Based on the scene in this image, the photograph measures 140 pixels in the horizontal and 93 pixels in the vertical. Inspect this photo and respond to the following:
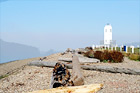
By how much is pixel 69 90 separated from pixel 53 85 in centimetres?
78

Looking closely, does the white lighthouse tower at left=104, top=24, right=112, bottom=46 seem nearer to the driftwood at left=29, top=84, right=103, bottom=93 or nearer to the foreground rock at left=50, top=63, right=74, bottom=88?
the foreground rock at left=50, top=63, right=74, bottom=88

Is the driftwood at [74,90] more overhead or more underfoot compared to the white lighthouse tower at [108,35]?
more underfoot

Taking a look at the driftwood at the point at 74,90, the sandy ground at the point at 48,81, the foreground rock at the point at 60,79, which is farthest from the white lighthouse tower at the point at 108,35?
the driftwood at the point at 74,90

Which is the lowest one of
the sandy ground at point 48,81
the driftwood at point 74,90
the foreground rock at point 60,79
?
the sandy ground at point 48,81

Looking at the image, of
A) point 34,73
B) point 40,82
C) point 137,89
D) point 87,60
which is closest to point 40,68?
point 34,73

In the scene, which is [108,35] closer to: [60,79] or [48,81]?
[48,81]

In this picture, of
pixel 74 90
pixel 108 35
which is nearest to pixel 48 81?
pixel 74 90

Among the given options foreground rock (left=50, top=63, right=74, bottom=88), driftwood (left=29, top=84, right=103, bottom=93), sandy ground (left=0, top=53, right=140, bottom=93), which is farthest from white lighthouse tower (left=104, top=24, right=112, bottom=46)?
driftwood (left=29, top=84, right=103, bottom=93)

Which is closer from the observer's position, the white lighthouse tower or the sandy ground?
the sandy ground

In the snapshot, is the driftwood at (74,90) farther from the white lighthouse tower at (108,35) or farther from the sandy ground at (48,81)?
the white lighthouse tower at (108,35)

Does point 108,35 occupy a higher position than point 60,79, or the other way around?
point 108,35

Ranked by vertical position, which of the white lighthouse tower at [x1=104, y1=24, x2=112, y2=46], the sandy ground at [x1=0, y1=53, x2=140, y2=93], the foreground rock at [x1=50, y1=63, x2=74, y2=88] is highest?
the white lighthouse tower at [x1=104, y1=24, x2=112, y2=46]

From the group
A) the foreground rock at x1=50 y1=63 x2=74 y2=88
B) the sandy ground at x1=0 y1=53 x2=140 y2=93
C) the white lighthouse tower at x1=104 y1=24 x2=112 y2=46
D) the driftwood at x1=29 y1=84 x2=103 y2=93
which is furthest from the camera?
the white lighthouse tower at x1=104 y1=24 x2=112 y2=46

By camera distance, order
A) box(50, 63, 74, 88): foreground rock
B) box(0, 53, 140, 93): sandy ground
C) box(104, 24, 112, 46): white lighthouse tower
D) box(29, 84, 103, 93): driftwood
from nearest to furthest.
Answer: box(29, 84, 103, 93): driftwood
box(50, 63, 74, 88): foreground rock
box(0, 53, 140, 93): sandy ground
box(104, 24, 112, 46): white lighthouse tower
